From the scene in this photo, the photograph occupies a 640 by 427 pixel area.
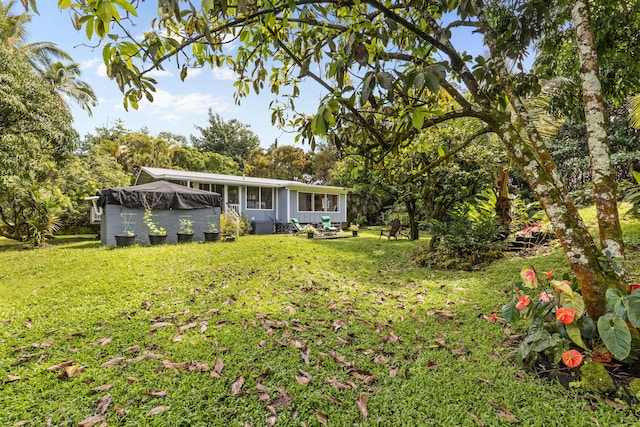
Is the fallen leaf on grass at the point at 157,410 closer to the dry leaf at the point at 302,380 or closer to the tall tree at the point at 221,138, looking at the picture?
the dry leaf at the point at 302,380

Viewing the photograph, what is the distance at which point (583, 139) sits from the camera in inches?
483

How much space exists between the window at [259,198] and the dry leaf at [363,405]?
15.4m

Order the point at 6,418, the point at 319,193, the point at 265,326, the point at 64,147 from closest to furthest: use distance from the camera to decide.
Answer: the point at 6,418, the point at 265,326, the point at 64,147, the point at 319,193

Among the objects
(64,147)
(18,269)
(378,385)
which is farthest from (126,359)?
(64,147)

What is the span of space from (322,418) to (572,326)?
6.28 feet

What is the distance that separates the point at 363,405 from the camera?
2203 mm

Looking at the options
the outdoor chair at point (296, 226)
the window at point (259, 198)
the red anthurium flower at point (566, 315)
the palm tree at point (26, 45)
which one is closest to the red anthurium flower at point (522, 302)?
the red anthurium flower at point (566, 315)

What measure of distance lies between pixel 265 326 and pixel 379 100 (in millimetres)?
2707

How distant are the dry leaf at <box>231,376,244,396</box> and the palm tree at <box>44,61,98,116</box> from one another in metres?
23.9

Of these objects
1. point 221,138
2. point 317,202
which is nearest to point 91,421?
point 317,202

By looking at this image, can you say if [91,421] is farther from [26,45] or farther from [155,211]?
[26,45]

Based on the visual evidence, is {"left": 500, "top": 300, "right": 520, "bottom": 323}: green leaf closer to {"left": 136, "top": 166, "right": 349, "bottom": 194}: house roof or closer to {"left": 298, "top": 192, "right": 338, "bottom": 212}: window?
{"left": 136, "top": 166, "right": 349, "bottom": 194}: house roof

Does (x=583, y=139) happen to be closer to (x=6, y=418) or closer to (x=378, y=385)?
(x=378, y=385)

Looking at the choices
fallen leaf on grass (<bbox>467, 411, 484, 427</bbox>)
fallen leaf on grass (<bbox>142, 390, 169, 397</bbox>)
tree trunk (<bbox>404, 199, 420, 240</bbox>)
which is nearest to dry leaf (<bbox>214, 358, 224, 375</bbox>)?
fallen leaf on grass (<bbox>142, 390, 169, 397</bbox>)
